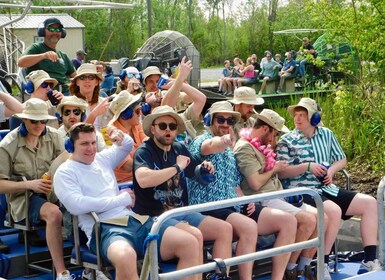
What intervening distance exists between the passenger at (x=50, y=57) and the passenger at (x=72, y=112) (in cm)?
124

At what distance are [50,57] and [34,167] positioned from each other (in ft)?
5.52

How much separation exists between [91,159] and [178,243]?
3.12ft

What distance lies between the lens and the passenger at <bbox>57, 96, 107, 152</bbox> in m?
6.25

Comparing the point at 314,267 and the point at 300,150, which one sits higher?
the point at 300,150

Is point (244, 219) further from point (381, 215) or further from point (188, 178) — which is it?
point (381, 215)

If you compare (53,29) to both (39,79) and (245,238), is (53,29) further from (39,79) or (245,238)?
(245,238)

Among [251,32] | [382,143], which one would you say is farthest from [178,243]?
[251,32]

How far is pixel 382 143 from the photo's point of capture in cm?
1074

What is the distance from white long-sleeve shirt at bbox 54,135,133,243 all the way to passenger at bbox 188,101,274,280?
0.63 m

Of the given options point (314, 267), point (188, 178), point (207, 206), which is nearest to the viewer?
point (207, 206)

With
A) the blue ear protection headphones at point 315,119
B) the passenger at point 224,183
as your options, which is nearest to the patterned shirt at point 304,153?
the blue ear protection headphones at point 315,119

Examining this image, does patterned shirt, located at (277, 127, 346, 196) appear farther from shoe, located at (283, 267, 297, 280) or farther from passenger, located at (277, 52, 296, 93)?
passenger, located at (277, 52, 296, 93)

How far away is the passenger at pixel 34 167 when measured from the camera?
18.6 ft

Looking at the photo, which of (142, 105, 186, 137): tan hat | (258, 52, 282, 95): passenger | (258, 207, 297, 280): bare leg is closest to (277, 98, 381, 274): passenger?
(258, 207, 297, 280): bare leg
